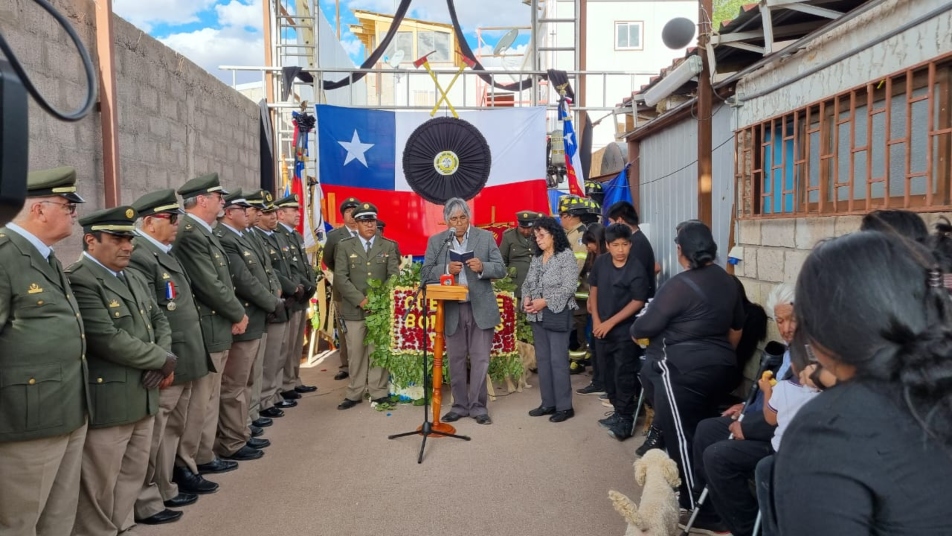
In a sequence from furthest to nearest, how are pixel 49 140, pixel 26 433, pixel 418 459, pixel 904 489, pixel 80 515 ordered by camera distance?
pixel 418 459
pixel 49 140
pixel 80 515
pixel 26 433
pixel 904 489

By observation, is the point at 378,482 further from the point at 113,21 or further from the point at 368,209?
the point at 113,21

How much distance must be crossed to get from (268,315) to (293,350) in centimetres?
124

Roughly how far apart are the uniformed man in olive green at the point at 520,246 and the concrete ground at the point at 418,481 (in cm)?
196

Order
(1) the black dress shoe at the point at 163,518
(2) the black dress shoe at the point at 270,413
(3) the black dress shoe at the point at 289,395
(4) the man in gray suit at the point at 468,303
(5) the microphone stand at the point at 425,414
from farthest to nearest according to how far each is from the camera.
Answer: (3) the black dress shoe at the point at 289,395 → (2) the black dress shoe at the point at 270,413 → (4) the man in gray suit at the point at 468,303 → (5) the microphone stand at the point at 425,414 → (1) the black dress shoe at the point at 163,518

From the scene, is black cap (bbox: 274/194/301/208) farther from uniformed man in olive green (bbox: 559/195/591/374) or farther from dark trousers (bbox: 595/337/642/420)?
dark trousers (bbox: 595/337/642/420)

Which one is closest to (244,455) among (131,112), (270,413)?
(270,413)

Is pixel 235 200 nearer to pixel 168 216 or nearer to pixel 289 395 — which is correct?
pixel 168 216

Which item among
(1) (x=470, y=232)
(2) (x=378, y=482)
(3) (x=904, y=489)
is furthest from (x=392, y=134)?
(3) (x=904, y=489)

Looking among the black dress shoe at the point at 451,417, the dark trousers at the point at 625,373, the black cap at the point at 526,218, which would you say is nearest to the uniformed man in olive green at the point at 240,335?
the black dress shoe at the point at 451,417

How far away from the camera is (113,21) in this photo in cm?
495

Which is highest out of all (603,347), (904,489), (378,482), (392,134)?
(392,134)

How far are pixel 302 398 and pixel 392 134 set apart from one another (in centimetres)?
331

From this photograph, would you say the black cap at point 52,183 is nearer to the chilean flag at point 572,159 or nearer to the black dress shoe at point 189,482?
the black dress shoe at point 189,482

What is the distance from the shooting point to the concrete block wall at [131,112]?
400 cm
